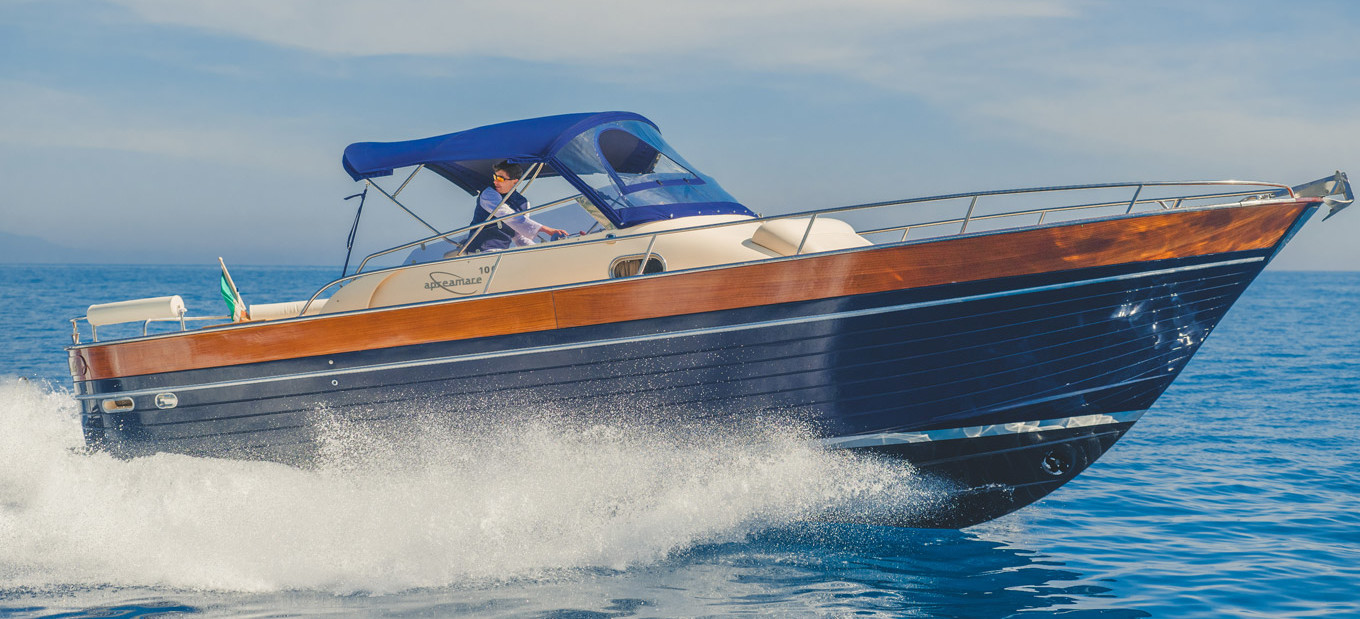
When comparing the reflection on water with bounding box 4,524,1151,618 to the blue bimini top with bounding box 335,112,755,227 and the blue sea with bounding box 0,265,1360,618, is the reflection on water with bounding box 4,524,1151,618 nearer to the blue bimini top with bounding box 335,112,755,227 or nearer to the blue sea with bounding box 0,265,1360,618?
the blue sea with bounding box 0,265,1360,618

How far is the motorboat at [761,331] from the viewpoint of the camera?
17.5 feet

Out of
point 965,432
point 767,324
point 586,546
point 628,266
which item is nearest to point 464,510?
point 586,546

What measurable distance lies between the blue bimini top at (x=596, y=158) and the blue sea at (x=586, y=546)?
159 centimetres

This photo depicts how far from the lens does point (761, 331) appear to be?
17.9 feet

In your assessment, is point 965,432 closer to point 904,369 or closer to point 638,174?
point 904,369

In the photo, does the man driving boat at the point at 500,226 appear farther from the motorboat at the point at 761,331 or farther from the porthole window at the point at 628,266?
the porthole window at the point at 628,266

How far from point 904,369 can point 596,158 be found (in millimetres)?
2463

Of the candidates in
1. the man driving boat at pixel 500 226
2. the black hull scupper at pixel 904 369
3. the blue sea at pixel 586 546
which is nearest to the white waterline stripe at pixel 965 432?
the black hull scupper at pixel 904 369

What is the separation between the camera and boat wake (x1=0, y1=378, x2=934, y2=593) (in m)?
5.65

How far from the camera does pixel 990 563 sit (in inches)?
238

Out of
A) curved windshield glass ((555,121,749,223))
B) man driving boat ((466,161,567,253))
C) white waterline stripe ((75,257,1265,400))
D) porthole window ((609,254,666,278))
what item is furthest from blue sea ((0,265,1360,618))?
curved windshield glass ((555,121,749,223))

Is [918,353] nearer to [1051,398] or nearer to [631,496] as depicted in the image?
[1051,398]

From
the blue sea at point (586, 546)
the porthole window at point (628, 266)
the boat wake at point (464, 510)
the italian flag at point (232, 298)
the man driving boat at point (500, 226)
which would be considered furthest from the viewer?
the italian flag at point (232, 298)

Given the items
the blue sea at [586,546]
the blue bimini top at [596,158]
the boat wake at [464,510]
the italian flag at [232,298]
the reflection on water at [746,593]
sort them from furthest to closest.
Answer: the italian flag at [232,298]
the blue bimini top at [596,158]
the boat wake at [464,510]
the blue sea at [586,546]
the reflection on water at [746,593]
